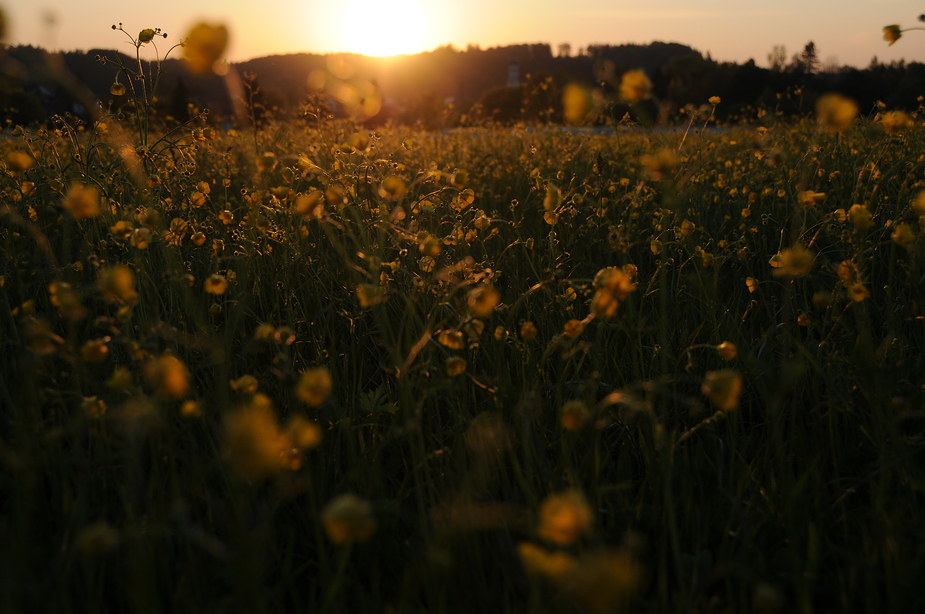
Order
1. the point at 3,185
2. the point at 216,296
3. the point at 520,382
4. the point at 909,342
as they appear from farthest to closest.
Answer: the point at 3,185 → the point at 216,296 → the point at 909,342 → the point at 520,382

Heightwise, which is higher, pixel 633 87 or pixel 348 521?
pixel 633 87

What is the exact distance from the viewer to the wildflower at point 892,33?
182cm

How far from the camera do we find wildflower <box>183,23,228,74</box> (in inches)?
52.7

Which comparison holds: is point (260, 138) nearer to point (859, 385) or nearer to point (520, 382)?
point (520, 382)

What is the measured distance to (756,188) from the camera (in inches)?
140

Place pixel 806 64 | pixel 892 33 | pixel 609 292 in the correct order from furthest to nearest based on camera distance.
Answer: pixel 806 64 < pixel 892 33 < pixel 609 292

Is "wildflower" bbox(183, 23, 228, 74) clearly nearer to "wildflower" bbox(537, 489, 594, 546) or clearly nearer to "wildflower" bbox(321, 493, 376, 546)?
"wildflower" bbox(321, 493, 376, 546)

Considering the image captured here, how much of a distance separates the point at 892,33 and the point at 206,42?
203 centimetres

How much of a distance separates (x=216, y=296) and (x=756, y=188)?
10.3 ft

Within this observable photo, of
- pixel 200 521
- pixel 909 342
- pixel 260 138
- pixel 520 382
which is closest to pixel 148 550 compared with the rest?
pixel 200 521

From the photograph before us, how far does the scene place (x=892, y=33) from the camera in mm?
1821

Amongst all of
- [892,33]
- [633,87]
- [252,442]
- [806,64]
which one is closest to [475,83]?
[806,64]

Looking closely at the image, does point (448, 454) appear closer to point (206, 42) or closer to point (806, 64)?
point (206, 42)

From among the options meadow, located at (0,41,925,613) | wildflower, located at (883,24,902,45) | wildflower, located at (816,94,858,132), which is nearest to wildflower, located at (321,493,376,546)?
meadow, located at (0,41,925,613)
